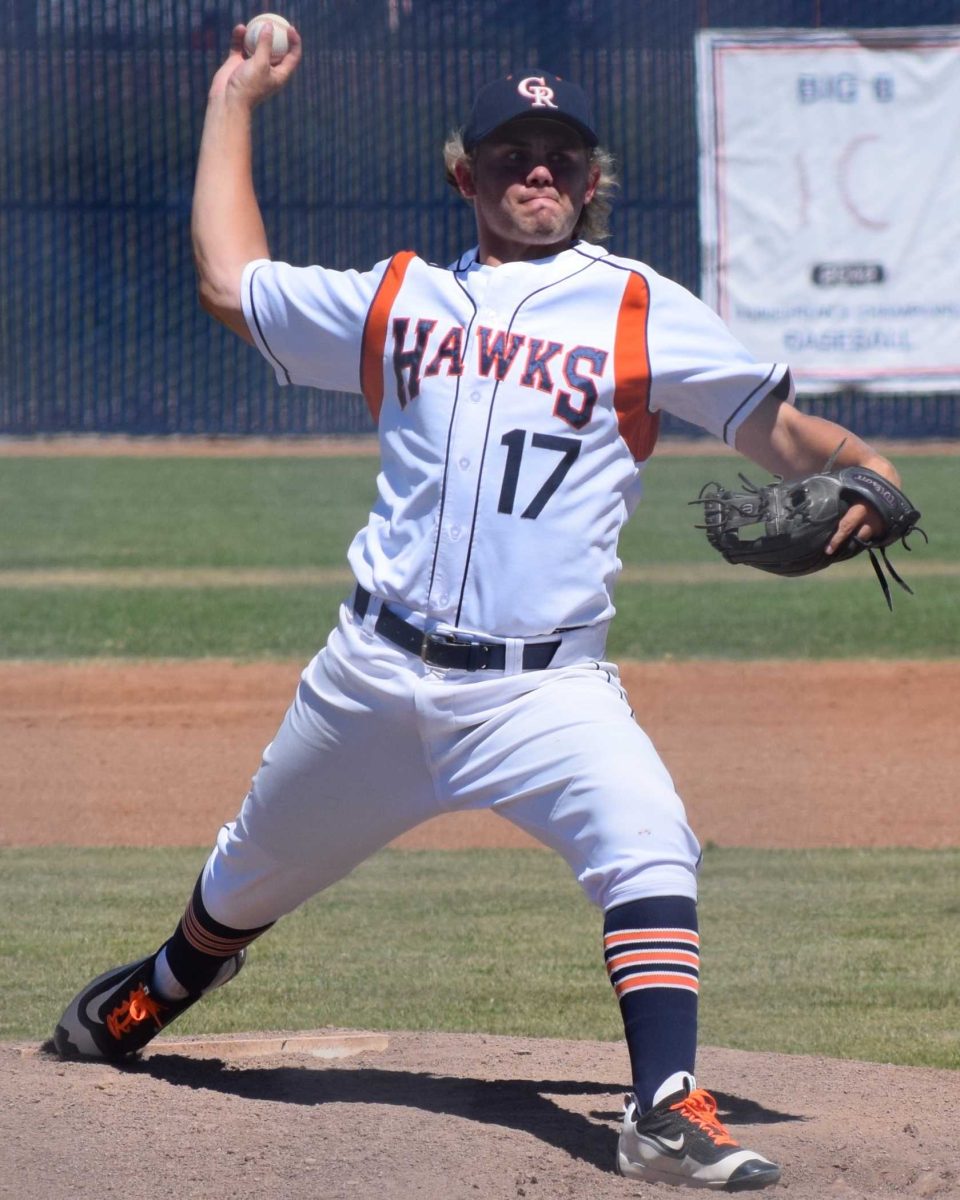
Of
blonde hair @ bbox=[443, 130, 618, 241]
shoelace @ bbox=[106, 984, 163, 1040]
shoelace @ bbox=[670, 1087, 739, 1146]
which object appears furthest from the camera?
shoelace @ bbox=[106, 984, 163, 1040]

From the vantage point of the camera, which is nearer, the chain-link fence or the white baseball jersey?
the white baseball jersey

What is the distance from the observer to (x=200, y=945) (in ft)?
11.2

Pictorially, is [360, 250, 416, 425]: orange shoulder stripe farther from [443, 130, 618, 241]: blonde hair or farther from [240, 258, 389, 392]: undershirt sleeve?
[443, 130, 618, 241]: blonde hair

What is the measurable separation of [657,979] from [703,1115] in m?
0.21

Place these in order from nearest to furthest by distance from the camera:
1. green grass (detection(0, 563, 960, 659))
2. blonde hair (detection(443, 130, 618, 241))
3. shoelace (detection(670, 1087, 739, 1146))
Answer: shoelace (detection(670, 1087, 739, 1146)) → blonde hair (detection(443, 130, 618, 241)) → green grass (detection(0, 563, 960, 659))

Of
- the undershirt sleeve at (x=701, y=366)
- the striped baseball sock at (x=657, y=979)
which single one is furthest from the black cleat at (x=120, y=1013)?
the undershirt sleeve at (x=701, y=366)

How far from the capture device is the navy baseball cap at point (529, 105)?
305cm

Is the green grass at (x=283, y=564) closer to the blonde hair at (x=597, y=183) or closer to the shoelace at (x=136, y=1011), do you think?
the shoelace at (x=136, y=1011)

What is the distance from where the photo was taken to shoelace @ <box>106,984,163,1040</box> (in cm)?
350

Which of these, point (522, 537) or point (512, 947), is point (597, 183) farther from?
point (512, 947)

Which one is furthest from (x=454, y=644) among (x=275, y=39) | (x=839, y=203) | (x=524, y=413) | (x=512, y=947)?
(x=839, y=203)

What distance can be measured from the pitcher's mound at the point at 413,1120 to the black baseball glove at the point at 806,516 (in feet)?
3.11

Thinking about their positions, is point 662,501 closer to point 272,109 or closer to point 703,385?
point 272,109

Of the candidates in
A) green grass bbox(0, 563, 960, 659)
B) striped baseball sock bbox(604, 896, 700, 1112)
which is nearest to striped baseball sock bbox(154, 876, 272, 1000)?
striped baseball sock bbox(604, 896, 700, 1112)
